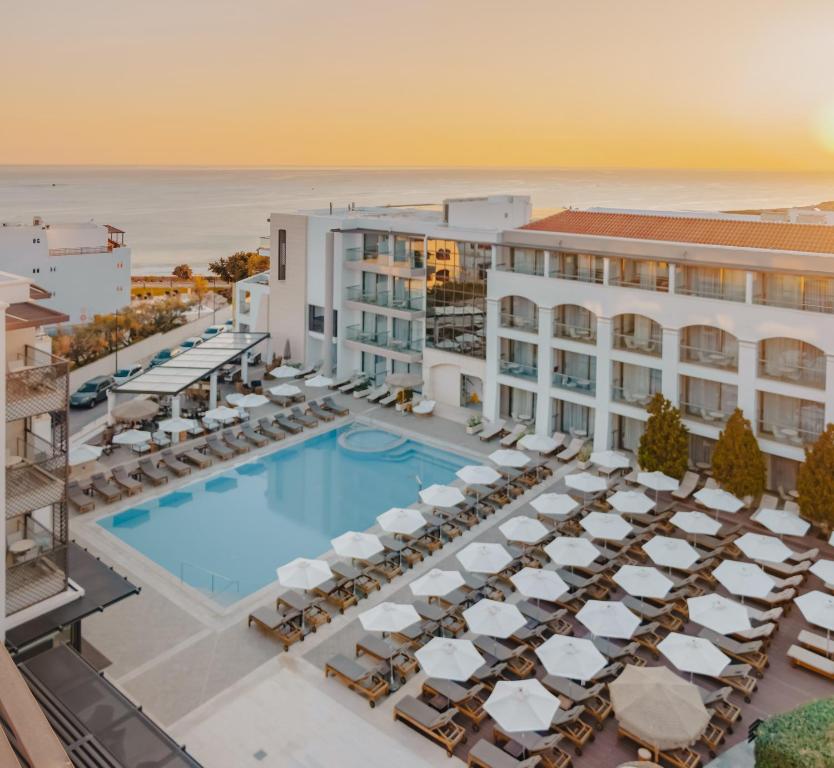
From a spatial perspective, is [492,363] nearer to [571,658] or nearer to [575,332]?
[575,332]

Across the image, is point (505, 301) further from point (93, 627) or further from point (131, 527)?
point (93, 627)

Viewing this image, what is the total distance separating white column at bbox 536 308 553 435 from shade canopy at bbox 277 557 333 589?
13971 millimetres

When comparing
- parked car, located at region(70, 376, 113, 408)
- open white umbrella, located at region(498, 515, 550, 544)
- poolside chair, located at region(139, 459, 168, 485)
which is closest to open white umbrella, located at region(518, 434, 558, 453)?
open white umbrella, located at region(498, 515, 550, 544)

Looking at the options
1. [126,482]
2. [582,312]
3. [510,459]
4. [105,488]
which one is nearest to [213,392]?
[126,482]

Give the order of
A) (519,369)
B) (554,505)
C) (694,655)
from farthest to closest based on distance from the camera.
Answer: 1. (519,369)
2. (554,505)
3. (694,655)

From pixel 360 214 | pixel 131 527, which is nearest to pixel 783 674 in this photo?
pixel 131 527

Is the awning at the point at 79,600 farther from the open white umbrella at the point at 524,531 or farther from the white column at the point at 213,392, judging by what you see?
the white column at the point at 213,392

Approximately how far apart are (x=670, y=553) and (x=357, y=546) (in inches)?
314

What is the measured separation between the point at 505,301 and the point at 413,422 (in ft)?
21.5

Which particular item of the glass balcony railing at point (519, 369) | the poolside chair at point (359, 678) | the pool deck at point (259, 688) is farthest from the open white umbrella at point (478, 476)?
the poolside chair at point (359, 678)

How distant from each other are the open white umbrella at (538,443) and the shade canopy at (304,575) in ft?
36.4

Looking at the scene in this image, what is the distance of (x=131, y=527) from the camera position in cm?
2277

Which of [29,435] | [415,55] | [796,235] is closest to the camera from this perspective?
[29,435]

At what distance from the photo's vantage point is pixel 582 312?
93.8ft
